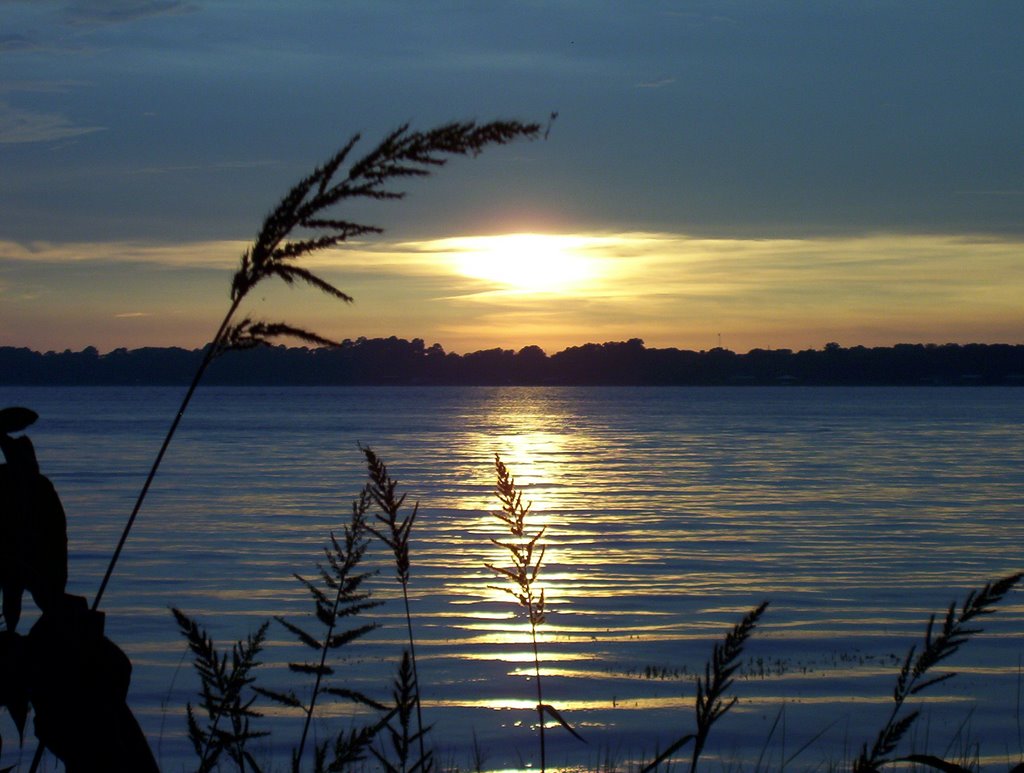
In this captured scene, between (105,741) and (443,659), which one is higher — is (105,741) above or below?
above

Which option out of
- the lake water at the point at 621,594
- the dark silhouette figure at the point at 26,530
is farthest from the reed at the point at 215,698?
the lake water at the point at 621,594

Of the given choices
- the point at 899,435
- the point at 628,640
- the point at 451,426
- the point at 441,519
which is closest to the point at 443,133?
the point at 628,640

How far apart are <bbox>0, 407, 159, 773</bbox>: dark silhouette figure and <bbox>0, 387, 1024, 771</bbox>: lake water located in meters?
1.76

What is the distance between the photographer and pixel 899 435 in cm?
7875

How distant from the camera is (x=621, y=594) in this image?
18.0m

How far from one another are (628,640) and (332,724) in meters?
4.95

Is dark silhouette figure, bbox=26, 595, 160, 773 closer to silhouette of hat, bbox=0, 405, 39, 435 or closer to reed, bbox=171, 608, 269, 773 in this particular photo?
silhouette of hat, bbox=0, 405, 39, 435

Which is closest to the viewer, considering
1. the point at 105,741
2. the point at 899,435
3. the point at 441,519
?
the point at 105,741

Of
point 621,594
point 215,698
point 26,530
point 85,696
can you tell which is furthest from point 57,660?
point 621,594

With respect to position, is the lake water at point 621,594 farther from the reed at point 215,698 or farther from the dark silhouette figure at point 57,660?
the dark silhouette figure at point 57,660

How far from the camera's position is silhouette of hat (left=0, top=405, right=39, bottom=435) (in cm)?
166

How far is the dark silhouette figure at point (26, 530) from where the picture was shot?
1.55 metres

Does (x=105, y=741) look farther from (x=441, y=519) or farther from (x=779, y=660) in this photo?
(x=441, y=519)

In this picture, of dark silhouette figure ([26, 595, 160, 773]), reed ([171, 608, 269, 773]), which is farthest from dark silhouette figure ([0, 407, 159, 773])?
reed ([171, 608, 269, 773])
